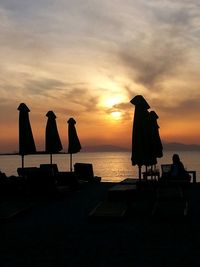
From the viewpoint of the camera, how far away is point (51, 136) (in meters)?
20.0

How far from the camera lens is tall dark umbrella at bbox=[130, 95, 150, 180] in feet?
45.0

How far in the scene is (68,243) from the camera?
806 centimetres

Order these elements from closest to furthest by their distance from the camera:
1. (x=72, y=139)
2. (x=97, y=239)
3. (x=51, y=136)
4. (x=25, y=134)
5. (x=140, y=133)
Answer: (x=97, y=239), (x=140, y=133), (x=25, y=134), (x=51, y=136), (x=72, y=139)

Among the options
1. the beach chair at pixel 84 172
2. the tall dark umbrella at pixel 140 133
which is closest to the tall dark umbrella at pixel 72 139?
the beach chair at pixel 84 172

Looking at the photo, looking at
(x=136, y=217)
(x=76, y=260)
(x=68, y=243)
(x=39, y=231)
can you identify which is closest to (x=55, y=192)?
(x=136, y=217)

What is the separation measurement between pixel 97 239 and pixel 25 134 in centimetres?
910

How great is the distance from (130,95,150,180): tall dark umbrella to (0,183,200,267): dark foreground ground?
66.6 inches

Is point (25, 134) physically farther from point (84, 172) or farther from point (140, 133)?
point (140, 133)

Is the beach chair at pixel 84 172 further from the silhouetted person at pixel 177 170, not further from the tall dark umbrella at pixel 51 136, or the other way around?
the silhouetted person at pixel 177 170

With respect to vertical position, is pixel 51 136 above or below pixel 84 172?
above

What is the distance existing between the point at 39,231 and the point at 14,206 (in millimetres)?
3573

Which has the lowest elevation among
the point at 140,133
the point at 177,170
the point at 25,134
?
the point at 177,170

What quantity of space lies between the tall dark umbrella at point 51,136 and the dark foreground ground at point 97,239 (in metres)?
7.36

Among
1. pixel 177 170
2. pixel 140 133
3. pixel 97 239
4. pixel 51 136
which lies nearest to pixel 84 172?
pixel 51 136
